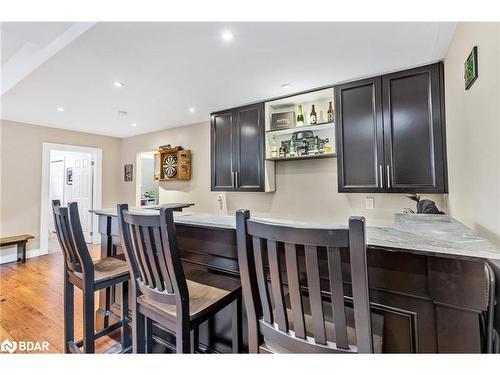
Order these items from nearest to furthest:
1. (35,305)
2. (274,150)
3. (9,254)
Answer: (35,305)
(274,150)
(9,254)

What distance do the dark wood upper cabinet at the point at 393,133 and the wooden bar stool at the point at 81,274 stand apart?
7.26ft

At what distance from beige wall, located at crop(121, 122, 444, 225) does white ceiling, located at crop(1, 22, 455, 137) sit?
3.29 feet

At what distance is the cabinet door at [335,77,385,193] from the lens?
2377mm

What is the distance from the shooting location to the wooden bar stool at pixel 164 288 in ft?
3.50

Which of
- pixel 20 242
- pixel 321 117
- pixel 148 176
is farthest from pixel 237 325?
Answer: pixel 148 176

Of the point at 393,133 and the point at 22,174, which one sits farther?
the point at 22,174

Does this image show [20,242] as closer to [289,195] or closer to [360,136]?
[289,195]

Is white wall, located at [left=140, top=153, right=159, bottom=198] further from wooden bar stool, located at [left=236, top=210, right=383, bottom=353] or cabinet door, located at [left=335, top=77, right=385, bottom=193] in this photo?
wooden bar stool, located at [left=236, top=210, right=383, bottom=353]

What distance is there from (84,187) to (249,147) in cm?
440

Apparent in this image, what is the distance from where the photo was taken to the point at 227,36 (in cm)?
182

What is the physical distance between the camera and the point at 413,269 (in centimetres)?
95

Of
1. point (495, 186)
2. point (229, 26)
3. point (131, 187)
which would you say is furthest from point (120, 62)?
point (131, 187)

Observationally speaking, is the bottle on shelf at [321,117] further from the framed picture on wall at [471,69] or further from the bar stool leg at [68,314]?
the bar stool leg at [68,314]

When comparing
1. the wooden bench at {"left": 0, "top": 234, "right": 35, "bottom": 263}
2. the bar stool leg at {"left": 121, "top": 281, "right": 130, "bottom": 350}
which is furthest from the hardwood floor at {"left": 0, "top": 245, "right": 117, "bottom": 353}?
the bar stool leg at {"left": 121, "top": 281, "right": 130, "bottom": 350}
